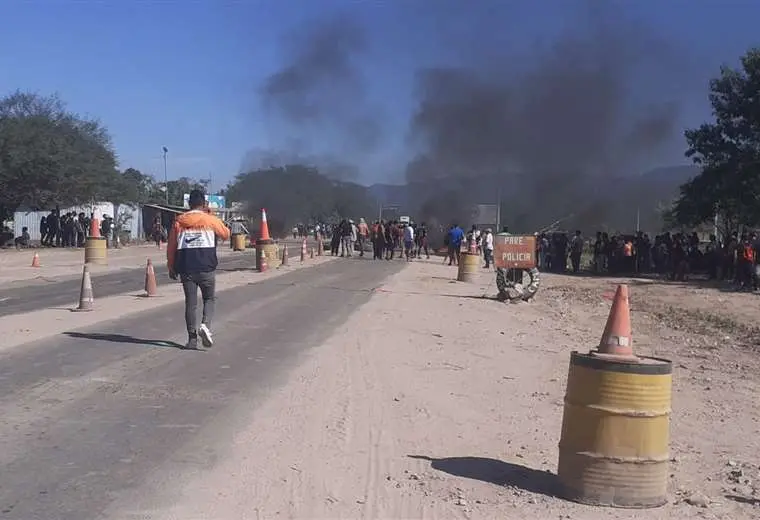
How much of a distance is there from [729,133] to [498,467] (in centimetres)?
2806

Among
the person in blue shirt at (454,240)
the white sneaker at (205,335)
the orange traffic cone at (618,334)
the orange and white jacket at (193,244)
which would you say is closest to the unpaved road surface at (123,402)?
the white sneaker at (205,335)

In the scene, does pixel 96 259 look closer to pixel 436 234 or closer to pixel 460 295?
pixel 460 295

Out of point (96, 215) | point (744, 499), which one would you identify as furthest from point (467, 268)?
point (96, 215)

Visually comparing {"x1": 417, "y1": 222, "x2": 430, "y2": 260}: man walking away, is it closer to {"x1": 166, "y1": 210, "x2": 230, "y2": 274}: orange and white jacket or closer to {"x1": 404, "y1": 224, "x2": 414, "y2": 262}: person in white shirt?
{"x1": 404, "y1": 224, "x2": 414, "y2": 262}: person in white shirt

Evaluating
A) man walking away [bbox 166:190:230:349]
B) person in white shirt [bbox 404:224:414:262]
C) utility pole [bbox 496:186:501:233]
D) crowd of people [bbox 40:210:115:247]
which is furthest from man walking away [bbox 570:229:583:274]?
man walking away [bbox 166:190:230:349]

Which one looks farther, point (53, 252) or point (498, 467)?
point (53, 252)

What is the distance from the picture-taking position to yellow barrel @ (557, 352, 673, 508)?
4.86m

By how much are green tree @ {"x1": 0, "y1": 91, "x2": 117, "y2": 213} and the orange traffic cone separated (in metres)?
38.1

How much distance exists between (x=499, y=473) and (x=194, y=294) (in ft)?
16.1

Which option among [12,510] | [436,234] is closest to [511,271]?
[12,510]

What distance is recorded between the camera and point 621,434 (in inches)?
191

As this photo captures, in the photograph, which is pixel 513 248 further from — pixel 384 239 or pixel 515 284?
pixel 384 239

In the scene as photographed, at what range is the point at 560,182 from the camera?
37375mm

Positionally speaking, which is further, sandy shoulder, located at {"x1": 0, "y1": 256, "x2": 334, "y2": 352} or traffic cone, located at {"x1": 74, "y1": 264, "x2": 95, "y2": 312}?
traffic cone, located at {"x1": 74, "y1": 264, "x2": 95, "y2": 312}
